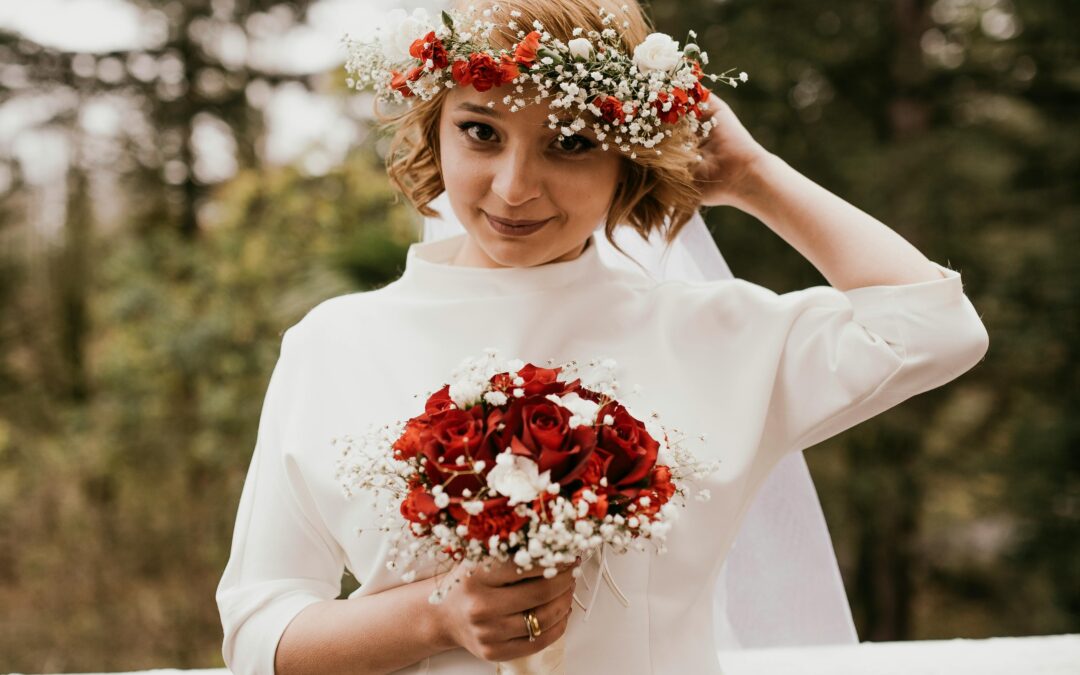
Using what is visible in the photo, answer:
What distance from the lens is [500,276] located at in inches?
77.5

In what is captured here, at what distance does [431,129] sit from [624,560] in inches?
Answer: 38.8

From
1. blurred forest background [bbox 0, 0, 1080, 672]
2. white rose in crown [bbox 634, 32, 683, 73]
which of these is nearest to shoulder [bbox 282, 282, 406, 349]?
white rose in crown [bbox 634, 32, 683, 73]

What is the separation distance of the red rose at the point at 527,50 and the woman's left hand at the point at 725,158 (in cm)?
50

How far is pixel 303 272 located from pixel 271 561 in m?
4.67

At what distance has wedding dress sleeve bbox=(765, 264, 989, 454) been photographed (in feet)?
5.86

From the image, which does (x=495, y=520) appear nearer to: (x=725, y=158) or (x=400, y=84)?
(x=400, y=84)

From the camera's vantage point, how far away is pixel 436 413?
1.49m

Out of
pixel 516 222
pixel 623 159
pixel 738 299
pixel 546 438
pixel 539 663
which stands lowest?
pixel 539 663

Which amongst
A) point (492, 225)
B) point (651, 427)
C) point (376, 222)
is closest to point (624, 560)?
point (651, 427)

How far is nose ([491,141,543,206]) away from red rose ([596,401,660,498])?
20.1 inches

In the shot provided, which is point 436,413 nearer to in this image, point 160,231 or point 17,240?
point 160,231

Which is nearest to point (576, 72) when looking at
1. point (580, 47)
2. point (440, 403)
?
point (580, 47)

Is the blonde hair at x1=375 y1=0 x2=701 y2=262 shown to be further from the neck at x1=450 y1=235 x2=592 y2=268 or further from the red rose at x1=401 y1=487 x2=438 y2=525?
the red rose at x1=401 y1=487 x2=438 y2=525

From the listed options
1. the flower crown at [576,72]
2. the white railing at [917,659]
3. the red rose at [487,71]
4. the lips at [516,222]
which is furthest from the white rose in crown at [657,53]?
the white railing at [917,659]
